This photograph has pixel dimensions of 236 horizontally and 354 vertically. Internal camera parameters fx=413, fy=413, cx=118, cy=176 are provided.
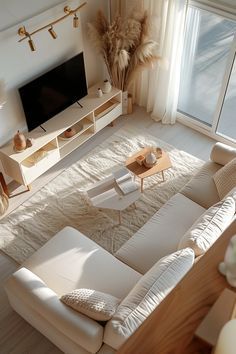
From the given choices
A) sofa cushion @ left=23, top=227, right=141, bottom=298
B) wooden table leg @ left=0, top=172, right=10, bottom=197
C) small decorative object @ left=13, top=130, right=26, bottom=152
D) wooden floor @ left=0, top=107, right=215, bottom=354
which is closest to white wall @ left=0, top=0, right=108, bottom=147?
small decorative object @ left=13, top=130, right=26, bottom=152

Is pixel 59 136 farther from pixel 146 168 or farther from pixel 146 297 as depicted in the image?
pixel 146 297

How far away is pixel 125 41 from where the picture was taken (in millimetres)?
4852

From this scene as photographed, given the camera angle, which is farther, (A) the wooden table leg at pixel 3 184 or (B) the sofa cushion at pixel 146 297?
(A) the wooden table leg at pixel 3 184

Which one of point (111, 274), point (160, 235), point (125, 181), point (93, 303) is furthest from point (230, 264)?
point (125, 181)

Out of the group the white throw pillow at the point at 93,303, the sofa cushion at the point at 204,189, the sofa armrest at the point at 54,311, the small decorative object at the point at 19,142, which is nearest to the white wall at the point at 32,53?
the small decorative object at the point at 19,142

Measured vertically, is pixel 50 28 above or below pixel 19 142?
above

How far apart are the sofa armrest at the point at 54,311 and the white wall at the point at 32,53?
182 centimetres

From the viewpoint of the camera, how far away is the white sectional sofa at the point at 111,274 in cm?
267

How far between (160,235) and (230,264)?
116 inches

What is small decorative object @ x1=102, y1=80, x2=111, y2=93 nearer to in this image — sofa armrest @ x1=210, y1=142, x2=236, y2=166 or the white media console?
the white media console

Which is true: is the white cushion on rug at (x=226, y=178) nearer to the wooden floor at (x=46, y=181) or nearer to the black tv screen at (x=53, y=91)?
the wooden floor at (x=46, y=181)

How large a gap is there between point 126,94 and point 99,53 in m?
0.64

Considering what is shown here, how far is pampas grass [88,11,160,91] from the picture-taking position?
4730 mm

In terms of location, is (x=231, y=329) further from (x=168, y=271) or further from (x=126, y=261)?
(x=126, y=261)
